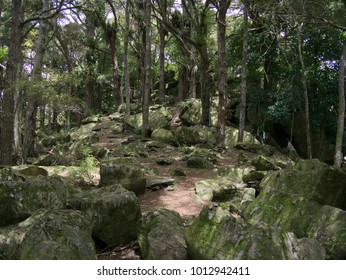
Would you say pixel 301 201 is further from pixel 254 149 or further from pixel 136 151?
pixel 254 149

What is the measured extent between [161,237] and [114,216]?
1.00 metres

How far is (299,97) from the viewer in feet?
51.1

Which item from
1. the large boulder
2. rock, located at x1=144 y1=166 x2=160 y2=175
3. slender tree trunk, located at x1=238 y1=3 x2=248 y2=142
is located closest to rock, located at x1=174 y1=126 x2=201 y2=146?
slender tree trunk, located at x1=238 y1=3 x2=248 y2=142

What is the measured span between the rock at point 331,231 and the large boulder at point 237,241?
0.32 metres

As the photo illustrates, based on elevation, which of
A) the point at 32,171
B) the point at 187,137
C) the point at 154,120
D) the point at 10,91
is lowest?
the point at 32,171

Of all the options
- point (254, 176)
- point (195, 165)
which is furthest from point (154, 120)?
point (254, 176)

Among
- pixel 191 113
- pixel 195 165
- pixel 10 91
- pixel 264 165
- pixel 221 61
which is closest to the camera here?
pixel 264 165

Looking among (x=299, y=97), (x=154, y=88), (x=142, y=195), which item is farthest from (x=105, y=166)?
(x=154, y=88)

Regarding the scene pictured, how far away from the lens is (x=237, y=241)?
11.1ft

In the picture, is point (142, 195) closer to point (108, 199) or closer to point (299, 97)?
point (108, 199)

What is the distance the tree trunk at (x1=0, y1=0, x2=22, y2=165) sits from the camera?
9.68m

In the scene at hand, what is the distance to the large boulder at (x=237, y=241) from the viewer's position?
3150 mm

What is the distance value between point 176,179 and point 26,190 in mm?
4319

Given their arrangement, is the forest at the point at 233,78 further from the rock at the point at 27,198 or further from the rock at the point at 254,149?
the rock at the point at 27,198
